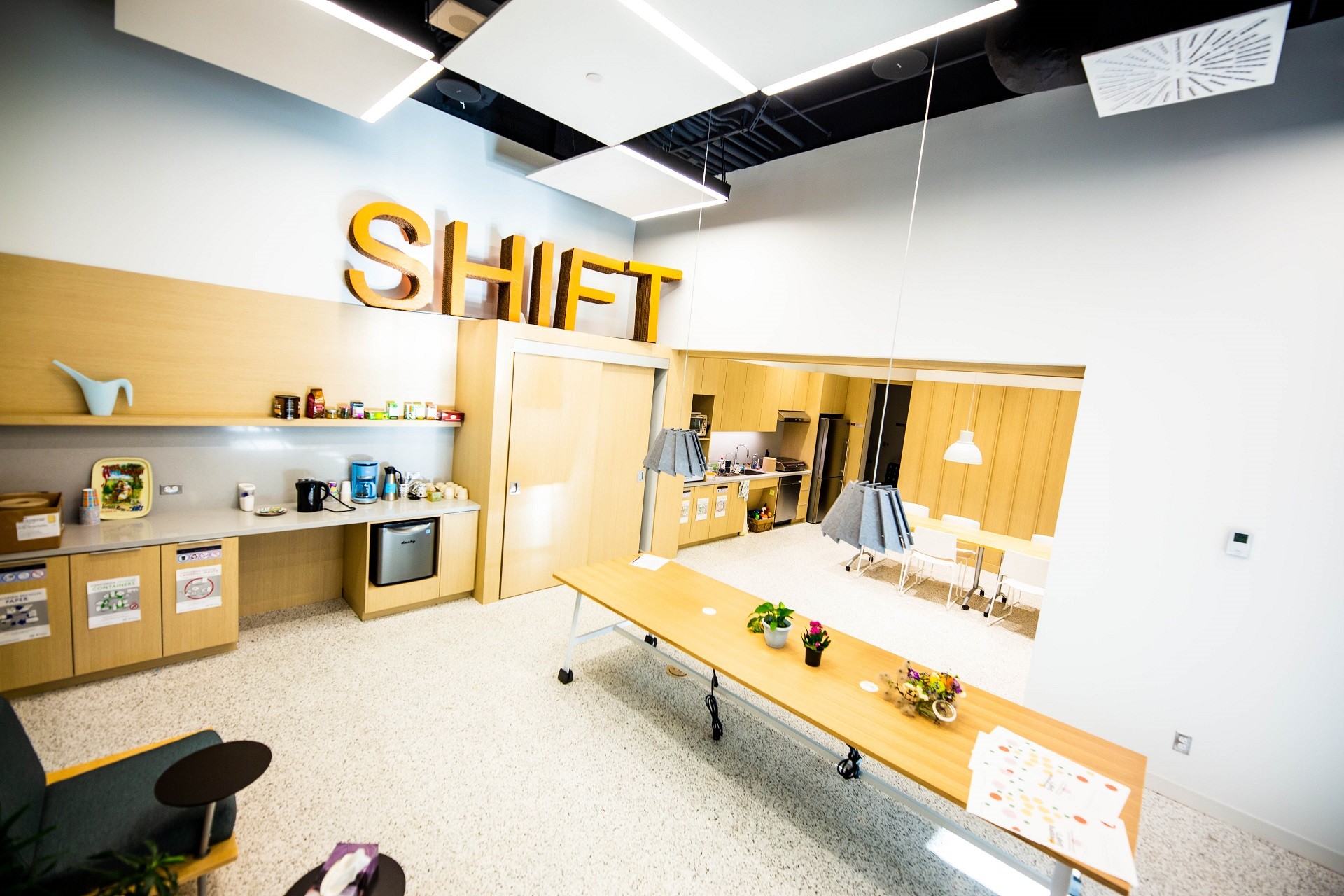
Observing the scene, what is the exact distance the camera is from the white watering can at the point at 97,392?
324 centimetres

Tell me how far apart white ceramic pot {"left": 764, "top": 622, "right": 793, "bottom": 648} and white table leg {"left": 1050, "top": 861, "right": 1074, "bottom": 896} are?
1.32m

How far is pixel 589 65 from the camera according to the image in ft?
9.21

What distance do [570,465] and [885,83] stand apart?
412 cm

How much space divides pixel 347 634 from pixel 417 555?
0.73 meters

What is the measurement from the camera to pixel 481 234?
191 inches

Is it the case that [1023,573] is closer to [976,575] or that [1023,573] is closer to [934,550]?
[976,575]

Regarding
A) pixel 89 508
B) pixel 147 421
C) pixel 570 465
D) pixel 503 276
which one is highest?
pixel 503 276

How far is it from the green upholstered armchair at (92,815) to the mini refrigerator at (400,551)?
82.5 inches

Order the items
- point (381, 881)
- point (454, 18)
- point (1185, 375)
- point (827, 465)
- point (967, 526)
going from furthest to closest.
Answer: point (827, 465) < point (967, 526) < point (454, 18) < point (1185, 375) < point (381, 881)

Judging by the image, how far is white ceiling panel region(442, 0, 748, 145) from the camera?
244cm

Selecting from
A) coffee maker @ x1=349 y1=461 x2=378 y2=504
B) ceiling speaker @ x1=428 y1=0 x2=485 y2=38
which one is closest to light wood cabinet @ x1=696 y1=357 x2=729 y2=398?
coffee maker @ x1=349 y1=461 x2=378 y2=504

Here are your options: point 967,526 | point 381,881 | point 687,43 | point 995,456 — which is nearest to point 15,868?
point 381,881

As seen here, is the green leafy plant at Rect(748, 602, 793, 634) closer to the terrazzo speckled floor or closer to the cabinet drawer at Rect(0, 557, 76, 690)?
the terrazzo speckled floor

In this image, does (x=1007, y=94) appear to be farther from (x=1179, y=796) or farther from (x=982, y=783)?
(x=1179, y=796)
